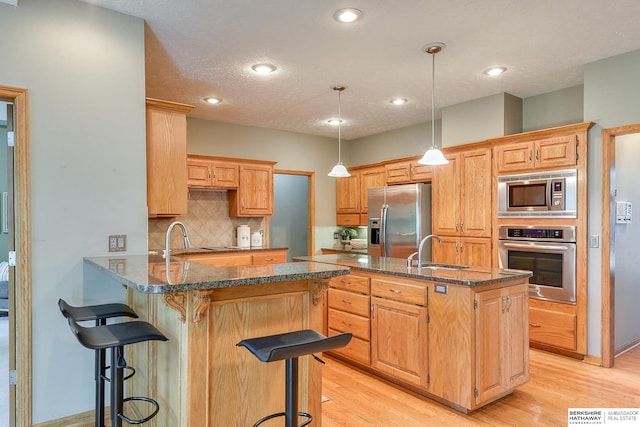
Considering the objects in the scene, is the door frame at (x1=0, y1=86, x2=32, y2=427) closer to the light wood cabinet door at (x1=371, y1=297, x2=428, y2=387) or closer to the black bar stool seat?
the black bar stool seat

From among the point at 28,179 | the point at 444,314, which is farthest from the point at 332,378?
the point at 28,179

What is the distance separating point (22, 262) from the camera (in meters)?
2.43

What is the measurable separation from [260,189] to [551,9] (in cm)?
420

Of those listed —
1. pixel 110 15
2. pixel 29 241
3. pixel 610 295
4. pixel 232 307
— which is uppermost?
pixel 110 15

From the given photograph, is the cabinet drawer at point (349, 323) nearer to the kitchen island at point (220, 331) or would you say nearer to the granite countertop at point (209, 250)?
the kitchen island at point (220, 331)

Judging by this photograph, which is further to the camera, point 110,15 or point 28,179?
point 110,15

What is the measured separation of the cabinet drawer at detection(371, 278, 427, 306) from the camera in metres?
2.96

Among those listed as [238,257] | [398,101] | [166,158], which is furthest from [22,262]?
[398,101]

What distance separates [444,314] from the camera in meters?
2.80

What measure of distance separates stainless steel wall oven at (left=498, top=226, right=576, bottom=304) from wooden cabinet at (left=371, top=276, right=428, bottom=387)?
1.80 metres

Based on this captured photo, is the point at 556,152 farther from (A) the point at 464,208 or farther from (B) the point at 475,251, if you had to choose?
(B) the point at 475,251

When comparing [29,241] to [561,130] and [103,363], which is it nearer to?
[103,363]

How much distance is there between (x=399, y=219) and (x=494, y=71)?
223 cm

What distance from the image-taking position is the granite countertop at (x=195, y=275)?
1.62m
